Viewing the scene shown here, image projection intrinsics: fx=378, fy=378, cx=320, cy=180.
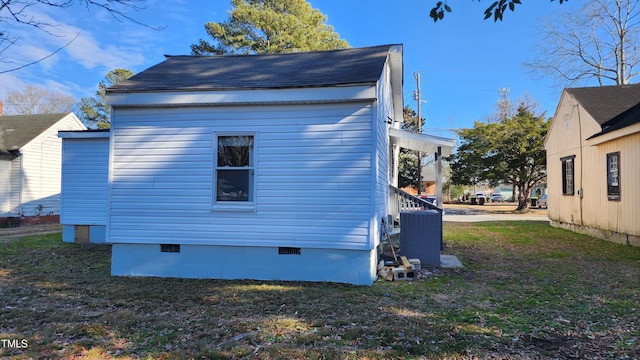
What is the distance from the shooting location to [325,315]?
4684mm

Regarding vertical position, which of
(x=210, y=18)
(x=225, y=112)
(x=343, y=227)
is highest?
(x=210, y=18)

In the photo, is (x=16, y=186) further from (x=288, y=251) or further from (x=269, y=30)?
(x=288, y=251)

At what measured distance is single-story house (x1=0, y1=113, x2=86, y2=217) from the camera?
53.8 feet

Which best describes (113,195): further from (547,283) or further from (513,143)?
(513,143)

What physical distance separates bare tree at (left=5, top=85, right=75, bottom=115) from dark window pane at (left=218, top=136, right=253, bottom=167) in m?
35.7

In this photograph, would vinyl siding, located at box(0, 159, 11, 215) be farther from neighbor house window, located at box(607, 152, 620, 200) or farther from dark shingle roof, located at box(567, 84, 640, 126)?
dark shingle roof, located at box(567, 84, 640, 126)

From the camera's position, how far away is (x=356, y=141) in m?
6.29

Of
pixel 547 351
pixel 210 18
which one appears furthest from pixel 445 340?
pixel 210 18

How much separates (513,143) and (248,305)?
26.2m

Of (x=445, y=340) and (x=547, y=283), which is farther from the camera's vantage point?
(x=547, y=283)

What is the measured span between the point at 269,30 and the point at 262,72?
56.0 feet

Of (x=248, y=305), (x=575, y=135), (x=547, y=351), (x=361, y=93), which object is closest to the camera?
(x=547, y=351)

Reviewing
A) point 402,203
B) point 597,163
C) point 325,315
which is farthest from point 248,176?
point 597,163

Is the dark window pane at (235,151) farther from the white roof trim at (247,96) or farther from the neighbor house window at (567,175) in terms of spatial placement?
the neighbor house window at (567,175)
